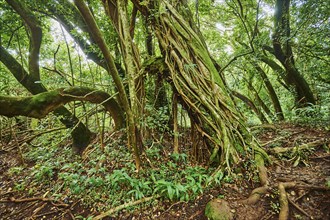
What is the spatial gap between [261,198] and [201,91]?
1541 mm

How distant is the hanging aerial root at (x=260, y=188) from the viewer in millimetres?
2158

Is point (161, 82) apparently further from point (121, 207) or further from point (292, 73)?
point (292, 73)

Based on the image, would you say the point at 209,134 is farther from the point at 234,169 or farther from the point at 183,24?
the point at 183,24

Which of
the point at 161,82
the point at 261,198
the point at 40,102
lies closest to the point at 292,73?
the point at 161,82

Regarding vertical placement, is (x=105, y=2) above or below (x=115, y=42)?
above

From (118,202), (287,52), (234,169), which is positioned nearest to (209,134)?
(234,169)

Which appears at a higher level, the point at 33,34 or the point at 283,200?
the point at 33,34

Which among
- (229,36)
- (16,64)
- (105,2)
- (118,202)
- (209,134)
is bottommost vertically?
(118,202)

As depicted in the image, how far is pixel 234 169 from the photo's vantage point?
2592 mm

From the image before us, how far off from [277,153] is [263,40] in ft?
10.0

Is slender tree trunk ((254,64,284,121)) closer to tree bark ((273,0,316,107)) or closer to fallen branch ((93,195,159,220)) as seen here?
tree bark ((273,0,316,107))

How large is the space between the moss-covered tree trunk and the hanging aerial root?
0.64 feet

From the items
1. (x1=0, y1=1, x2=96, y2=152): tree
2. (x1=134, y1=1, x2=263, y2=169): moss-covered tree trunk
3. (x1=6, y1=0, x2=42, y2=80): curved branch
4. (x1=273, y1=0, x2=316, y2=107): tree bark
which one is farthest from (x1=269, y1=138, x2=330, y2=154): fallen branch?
(x1=6, y1=0, x2=42, y2=80): curved branch

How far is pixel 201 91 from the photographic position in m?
2.96
